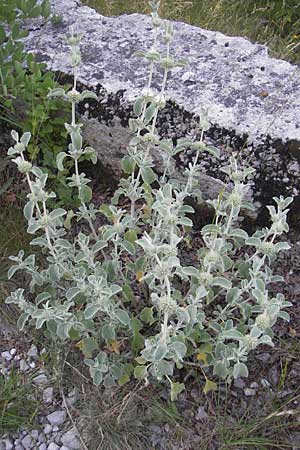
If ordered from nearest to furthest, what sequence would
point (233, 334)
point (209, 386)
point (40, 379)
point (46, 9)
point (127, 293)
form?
1. point (233, 334)
2. point (209, 386)
3. point (127, 293)
4. point (40, 379)
5. point (46, 9)

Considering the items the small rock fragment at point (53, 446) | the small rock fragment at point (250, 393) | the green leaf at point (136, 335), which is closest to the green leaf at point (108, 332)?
the green leaf at point (136, 335)

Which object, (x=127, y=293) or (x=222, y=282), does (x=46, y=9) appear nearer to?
(x=127, y=293)

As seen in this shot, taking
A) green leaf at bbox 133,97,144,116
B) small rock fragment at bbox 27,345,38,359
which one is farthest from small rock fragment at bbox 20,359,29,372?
green leaf at bbox 133,97,144,116

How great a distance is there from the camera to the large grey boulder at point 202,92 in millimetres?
2645

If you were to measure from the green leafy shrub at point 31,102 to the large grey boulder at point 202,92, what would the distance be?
0.14 m

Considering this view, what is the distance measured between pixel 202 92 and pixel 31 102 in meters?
0.78

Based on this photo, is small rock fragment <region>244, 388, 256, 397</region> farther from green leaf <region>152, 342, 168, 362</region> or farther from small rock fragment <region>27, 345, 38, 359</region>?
small rock fragment <region>27, 345, 38, 359</region>

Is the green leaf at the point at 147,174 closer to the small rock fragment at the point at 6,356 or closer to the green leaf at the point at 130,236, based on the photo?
the green leaf at the point at 130,236

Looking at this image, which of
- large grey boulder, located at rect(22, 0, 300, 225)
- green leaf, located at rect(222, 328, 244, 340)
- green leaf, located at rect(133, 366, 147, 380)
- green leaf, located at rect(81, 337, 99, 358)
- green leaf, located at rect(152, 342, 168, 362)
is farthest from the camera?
large grey boulder, located at rect(22, 0, 300, 225)

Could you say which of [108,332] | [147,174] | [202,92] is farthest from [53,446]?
[202,92]

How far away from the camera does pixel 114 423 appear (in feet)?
7.56

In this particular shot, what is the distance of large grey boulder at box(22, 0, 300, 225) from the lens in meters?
2.64

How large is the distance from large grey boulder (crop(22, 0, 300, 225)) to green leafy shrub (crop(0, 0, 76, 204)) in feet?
0.45

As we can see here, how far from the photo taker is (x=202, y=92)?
110 inches
